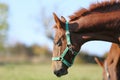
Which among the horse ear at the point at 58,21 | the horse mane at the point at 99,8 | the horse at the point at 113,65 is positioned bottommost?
the horse at the point at 113,65

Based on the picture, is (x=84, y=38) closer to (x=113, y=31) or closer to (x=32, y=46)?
(x=113, y=31)

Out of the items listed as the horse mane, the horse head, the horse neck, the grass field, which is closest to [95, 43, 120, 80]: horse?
the horse neck

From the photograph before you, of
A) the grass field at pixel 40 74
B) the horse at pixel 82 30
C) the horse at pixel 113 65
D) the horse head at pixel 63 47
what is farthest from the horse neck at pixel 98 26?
the grass field at pixel 40 74

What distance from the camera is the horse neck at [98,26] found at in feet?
32.4

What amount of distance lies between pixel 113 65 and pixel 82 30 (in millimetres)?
1460

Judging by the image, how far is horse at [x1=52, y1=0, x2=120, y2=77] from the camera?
980 cm

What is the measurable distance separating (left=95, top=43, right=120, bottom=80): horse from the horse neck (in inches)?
28.6

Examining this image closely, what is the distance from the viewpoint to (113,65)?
35.9 feet

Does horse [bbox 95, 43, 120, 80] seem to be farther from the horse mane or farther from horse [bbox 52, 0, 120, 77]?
the horse mane

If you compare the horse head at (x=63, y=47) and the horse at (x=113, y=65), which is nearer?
the horse head at (x=63, y=47)

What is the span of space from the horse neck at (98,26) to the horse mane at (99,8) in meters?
0.09

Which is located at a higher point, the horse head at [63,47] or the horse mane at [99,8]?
the horse mane at [99,8]

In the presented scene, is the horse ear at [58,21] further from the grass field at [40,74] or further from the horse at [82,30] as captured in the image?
the grass field at [40,74]

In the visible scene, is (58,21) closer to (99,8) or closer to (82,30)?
(82,30)
